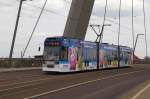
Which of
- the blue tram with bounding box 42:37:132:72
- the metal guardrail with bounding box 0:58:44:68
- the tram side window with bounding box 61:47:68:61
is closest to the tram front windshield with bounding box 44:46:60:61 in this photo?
the blue tram with bounding box 42:37:132:72

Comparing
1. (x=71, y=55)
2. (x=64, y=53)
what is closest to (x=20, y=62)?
(x=71, y=55)

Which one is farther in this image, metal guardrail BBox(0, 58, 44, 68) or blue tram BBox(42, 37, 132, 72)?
metal guardrail BBox(0, 58, 44, 68)

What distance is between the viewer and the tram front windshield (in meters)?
39.9

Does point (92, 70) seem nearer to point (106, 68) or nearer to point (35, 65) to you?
point (106, 68)

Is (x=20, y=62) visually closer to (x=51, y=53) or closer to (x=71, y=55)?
(x=71, y=55)

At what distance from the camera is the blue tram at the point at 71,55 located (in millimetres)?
39969

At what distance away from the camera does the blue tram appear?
39969 mm

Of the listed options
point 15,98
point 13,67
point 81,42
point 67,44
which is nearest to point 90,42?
point 81,42

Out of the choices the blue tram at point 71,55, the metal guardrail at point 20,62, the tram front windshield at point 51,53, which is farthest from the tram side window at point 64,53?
the metal guardrail at point 20,62

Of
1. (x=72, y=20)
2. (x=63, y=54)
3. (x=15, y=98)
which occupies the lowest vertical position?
(x=15, y=98)

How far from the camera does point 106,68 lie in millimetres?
53688

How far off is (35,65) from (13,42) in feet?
22.3

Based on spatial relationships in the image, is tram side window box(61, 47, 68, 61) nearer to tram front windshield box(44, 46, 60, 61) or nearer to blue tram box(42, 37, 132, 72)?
blue tram box(42, 37, 132, 72)

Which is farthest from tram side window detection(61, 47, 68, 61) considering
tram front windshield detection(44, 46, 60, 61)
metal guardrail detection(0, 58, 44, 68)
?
metal guardrail detection(0, 58, 44, 68)
